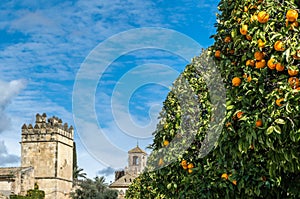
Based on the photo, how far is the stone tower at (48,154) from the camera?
2195 inches

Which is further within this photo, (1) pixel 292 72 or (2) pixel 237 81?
(2) pixel 237 81

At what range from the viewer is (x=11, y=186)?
156 ft

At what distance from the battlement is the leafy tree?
21.0 ft

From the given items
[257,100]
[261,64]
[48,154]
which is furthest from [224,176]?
[48,154]

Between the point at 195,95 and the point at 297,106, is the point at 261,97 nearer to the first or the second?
the point at 297,106

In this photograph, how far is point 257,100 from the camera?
4.51 metres

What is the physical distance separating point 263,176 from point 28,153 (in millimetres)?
53628

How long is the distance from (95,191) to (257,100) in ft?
157

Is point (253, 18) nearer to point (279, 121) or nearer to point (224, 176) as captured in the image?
point (279, 121)

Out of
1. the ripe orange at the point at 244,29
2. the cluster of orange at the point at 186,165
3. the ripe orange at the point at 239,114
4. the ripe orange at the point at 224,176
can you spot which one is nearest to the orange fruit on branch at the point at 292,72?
the ripe orange at the point at 239,114

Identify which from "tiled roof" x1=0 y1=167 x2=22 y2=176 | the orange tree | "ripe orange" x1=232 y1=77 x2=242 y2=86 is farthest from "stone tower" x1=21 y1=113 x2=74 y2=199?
"ripe orange" x1=232 y1=77 x2=242 y2=86

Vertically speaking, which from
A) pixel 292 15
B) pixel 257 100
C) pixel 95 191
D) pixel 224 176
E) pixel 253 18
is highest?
pixel 95 191

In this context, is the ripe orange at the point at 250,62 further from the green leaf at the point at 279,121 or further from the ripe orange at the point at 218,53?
the ripe orange at the point at 218,53

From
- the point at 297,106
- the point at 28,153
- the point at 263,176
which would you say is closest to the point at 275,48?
the point at 297,106
